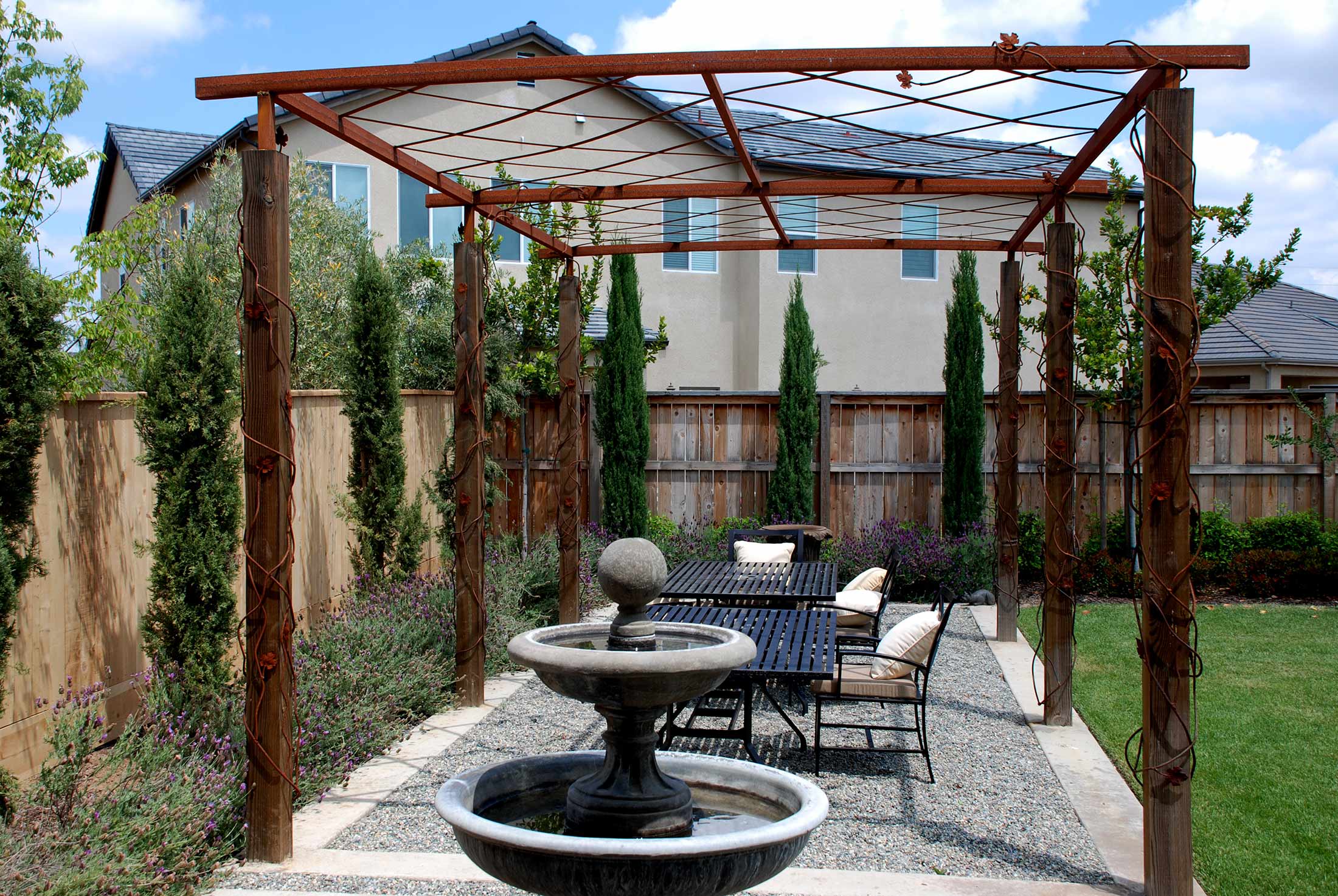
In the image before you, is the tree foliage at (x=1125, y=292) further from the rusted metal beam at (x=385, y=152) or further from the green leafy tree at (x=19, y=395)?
the green leafy tree at (x=19, y=395)

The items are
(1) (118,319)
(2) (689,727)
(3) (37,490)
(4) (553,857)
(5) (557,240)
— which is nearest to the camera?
(4) (553,857)

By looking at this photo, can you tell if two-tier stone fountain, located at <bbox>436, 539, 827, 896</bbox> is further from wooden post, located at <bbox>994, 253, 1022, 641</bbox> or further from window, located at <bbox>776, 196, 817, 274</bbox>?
window, located at <bbox>776, 196, 817, 274</bbox>

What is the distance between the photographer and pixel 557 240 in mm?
8633

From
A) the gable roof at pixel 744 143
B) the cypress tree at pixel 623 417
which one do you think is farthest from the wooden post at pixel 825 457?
the gable roof at pixel 744 143

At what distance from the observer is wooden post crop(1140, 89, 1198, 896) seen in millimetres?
4141

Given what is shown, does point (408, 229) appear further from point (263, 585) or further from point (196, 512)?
point (263, 585)

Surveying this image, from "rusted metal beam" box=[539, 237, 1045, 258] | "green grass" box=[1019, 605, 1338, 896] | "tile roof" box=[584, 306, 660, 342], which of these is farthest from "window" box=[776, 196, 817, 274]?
"rusted metal beam" box=[539, 237, 1045, 258]

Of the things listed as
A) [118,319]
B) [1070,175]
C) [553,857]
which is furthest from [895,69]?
[118,319]

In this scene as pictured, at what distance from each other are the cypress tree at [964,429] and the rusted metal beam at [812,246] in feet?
12.1

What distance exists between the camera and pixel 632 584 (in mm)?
3545

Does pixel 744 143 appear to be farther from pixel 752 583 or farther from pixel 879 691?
pixel 879 691

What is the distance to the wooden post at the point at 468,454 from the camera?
6.84 meters

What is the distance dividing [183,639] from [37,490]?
41.0 inches

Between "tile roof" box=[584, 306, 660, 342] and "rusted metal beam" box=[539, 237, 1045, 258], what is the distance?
5887mm
